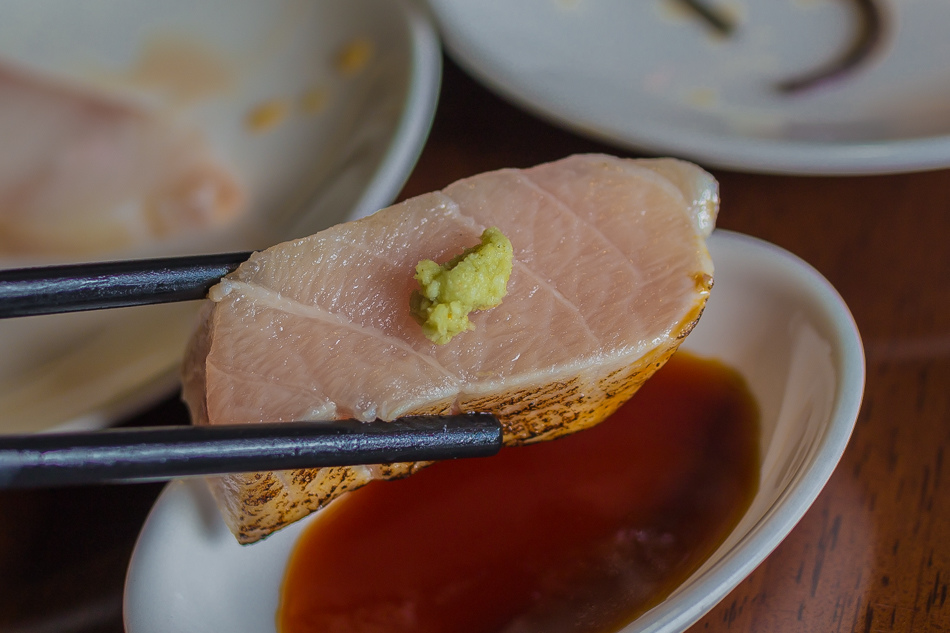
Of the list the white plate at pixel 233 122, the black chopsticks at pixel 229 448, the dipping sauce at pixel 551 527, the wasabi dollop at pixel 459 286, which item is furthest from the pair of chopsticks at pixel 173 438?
the white plate at pixel 233 122

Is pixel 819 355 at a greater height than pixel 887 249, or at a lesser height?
greater

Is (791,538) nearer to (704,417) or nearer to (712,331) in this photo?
(704,417)

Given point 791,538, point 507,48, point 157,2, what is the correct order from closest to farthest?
1. point 791,538
2. point 507,48
3. point 157,2

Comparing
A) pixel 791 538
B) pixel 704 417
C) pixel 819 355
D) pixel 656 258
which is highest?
pixel 656 258

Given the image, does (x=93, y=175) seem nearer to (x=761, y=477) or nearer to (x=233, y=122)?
(x=233, y=122)

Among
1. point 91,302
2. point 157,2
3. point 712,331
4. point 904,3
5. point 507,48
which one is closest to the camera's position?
point 91,302

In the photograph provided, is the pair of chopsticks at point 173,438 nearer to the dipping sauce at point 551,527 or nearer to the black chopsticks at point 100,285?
the black chopsticks at point 100,285

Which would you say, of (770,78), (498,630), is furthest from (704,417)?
(770,78)
